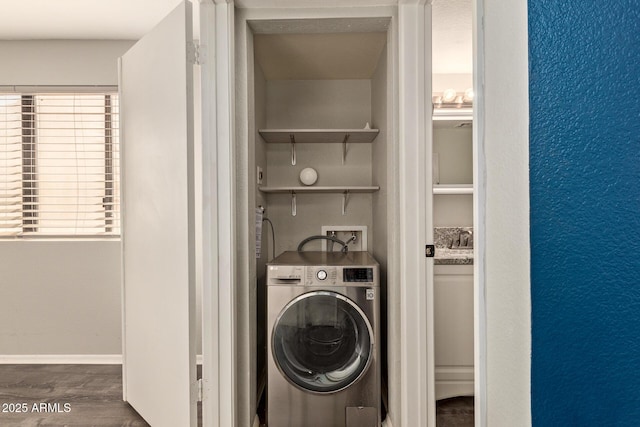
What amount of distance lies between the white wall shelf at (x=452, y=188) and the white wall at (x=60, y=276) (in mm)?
2494

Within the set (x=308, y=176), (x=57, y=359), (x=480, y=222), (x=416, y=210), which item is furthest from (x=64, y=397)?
(x=480, y=222)

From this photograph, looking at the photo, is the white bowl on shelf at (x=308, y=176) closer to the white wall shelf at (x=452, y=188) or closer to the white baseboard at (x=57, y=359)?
the white wall shelf at (x=452, y=188)

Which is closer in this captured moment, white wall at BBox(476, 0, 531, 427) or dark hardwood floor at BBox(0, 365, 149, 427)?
white wall at BBox(476, 0, 531, 427)

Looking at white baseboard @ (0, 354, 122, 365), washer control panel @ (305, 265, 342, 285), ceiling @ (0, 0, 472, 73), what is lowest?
white baseboard @ (0, 354, 122, 365)

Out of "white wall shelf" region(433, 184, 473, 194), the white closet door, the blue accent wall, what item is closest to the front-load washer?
the white closet door

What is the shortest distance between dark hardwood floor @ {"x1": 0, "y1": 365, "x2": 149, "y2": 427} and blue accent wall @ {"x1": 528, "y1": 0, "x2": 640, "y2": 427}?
226 centimetres

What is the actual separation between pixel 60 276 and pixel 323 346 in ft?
7.34

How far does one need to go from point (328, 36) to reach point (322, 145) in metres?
0.90

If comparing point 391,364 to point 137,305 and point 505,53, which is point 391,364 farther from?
point 505,53

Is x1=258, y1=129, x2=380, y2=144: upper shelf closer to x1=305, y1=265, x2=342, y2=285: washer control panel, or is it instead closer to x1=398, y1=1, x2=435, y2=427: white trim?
x1=398, y1=1, x2=435, y2=427: white trim

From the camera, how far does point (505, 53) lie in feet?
Answer: 2.46

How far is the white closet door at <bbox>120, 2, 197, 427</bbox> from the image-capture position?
154cm

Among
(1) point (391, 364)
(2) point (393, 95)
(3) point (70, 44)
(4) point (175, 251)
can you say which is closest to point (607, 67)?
(2) point (393, 95)

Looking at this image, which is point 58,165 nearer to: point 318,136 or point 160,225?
point 160,225
